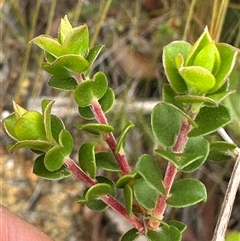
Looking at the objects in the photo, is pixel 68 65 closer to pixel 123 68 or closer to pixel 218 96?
pixel 218 96

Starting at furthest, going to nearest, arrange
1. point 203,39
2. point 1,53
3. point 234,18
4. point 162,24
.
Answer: point 1,53
point 162,24
point 234,18
point 203,39

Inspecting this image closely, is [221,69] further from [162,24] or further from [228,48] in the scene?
[162,24]

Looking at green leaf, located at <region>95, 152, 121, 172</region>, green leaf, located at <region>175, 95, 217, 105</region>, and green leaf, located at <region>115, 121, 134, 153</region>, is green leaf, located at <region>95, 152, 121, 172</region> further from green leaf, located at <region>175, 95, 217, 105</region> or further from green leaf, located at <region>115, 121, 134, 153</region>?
green leaf, located at <region>175, 95, 217, 105</region>

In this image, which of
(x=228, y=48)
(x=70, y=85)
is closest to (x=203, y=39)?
(x=228, y=48)

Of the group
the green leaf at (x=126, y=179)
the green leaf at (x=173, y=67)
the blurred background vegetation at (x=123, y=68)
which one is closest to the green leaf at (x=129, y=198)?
the green leaf at (x=126, y=179)

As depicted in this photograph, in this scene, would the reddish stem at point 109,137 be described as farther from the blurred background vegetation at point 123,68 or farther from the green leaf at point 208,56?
the blurred background vegetation at point 123,68
